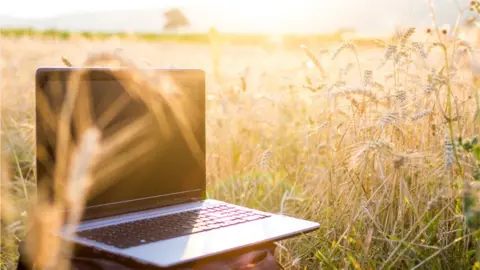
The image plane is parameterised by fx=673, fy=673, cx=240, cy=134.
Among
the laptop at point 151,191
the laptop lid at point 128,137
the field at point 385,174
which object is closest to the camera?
the laptop at point 151,191

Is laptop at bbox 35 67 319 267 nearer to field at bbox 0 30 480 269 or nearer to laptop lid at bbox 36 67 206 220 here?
laptop lid at bbox 36 67 206 220

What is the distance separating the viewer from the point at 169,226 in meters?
1.82

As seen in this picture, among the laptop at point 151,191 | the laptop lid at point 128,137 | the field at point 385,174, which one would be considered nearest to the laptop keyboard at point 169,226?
the laptop at point 151,191

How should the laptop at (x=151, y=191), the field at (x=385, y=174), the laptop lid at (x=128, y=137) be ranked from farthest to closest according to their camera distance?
the field at (x=385, y=174)
the laptop lid at (x=128, y=137)
the laptop at (x=151, y=191)

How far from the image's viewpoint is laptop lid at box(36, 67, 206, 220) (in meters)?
1.78

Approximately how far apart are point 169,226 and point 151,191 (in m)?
0.23

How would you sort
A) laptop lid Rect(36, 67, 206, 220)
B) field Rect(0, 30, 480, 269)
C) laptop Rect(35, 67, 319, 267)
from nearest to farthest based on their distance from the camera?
laptop Rect(35, 67, 319, 267)
laptop lid Rect(36, 67, 206, 220)
field Rect(0, 30, 480, 269)

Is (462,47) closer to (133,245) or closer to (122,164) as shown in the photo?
(122,164)

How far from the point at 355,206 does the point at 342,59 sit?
8.04 feet

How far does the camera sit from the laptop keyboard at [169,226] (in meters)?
1.67

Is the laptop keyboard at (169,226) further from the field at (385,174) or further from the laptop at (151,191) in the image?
the field at (385,174)

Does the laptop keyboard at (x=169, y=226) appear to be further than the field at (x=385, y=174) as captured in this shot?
No

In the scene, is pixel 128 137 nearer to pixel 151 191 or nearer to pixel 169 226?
pixel 151 191

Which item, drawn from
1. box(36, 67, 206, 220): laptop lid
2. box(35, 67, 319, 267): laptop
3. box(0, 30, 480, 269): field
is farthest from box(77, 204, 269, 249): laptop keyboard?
box(0, 30, 480, 269): field
